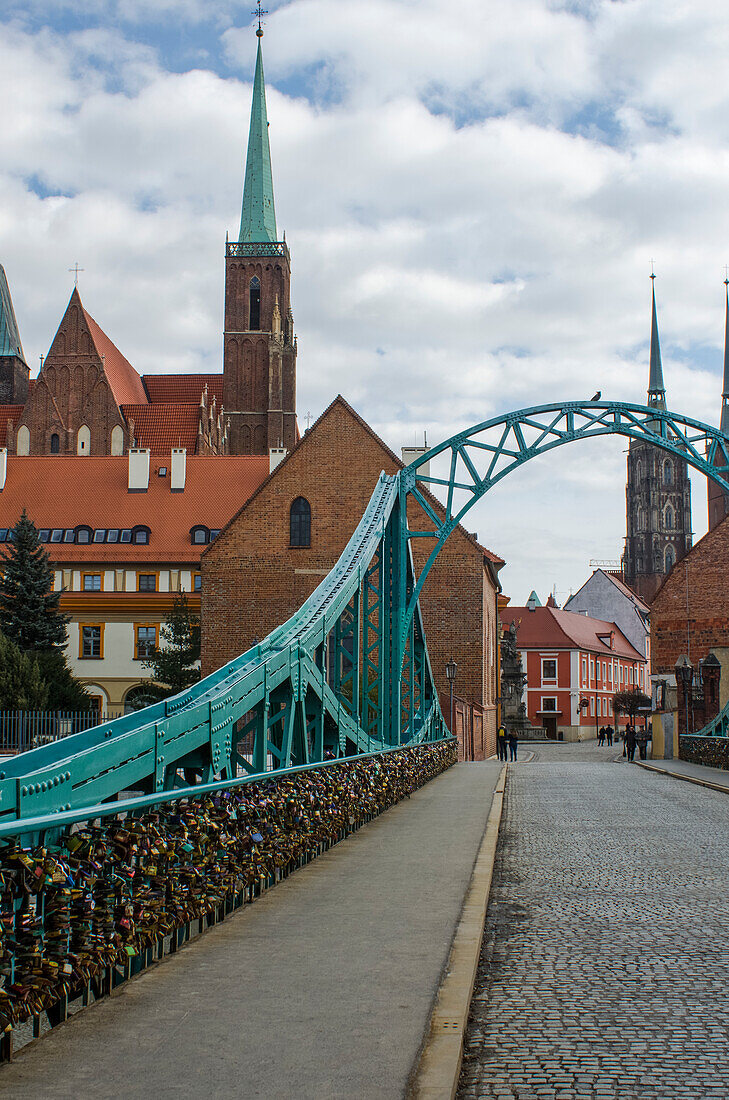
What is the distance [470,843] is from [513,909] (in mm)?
3014

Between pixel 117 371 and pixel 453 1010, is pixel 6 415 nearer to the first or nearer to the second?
pixel 117 371

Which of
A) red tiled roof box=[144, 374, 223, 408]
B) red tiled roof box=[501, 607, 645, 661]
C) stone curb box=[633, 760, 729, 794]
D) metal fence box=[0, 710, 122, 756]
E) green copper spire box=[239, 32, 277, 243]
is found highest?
green copper spire box=[239, 32, 277, 243]

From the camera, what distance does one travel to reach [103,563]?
49281 millimetres

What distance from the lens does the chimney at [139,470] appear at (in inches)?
2089

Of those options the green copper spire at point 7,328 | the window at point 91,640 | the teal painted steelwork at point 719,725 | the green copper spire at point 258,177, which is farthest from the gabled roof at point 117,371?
the teal painted steelwork at point 719,725

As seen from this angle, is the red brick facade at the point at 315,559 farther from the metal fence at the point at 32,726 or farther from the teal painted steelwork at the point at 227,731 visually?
the teal painted steelwork at the point at 227,731

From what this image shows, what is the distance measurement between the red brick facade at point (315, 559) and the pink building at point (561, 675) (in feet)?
133

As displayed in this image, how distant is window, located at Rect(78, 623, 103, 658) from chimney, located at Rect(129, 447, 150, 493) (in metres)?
7.60

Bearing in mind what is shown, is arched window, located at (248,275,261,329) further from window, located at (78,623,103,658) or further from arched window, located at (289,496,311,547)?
arched window, located at (289,496,311,547)

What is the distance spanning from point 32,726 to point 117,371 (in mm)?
51608

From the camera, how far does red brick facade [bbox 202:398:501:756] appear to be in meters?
37.8

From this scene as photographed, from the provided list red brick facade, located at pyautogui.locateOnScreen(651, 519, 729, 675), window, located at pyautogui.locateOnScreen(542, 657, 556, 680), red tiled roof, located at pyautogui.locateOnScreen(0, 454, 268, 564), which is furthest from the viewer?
window, located at pyautogui.locateOnScreen(542, 657, 556, 680)

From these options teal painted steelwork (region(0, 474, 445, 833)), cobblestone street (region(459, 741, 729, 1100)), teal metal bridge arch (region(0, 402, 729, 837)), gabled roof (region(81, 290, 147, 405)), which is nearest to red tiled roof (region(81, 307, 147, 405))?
gabled roof (region(81, 290, 147, 405))

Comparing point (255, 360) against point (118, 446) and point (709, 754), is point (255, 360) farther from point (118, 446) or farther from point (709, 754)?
point (709, 754)
